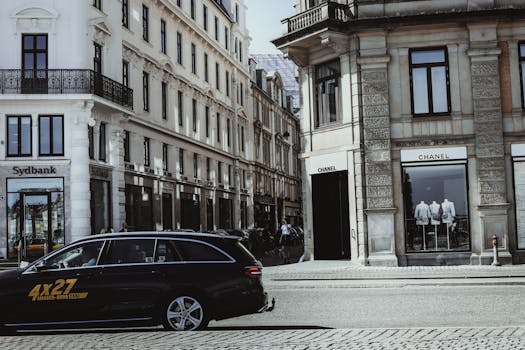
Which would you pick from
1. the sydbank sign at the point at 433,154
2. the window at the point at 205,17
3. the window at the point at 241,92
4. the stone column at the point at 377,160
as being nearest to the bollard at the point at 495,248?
the sydbank sign at the point at 433,154

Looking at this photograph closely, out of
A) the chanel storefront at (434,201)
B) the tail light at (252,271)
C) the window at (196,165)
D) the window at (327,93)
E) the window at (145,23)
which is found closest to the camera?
the tail light at (252,271)

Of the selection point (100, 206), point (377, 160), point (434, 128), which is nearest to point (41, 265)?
point (377, 160)

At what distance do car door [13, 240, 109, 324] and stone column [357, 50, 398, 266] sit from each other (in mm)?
15356

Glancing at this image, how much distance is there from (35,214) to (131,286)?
895 inches

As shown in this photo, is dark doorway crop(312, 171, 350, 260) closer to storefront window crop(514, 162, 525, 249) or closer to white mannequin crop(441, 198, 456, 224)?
white mannequin crop(441, 198, 456, 224)

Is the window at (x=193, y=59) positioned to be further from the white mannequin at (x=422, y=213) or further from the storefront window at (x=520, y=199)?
the storefront window at (x=520, y=199)

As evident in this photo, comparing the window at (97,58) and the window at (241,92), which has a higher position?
the window at (241,92)

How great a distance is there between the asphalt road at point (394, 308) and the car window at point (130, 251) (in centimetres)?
166

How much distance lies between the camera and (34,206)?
104 ft

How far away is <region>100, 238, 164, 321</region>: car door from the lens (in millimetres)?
10258

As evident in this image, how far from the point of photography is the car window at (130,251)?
1056cm

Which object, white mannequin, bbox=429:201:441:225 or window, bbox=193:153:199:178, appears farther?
window, bbox=193:153:199:178

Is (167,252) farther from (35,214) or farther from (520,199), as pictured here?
(35,214)

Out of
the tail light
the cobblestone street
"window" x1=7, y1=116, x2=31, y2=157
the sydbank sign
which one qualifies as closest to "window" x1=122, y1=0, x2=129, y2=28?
"window" x1=7, y1=116, x2=31, y2=157
